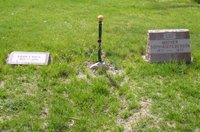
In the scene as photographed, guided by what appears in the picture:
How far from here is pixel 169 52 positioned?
880cm

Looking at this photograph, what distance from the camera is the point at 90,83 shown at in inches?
306

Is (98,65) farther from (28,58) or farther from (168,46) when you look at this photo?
(168,46)

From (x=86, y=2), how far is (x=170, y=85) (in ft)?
29.9

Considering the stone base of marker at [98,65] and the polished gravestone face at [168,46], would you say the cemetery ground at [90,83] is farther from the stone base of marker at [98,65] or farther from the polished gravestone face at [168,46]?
the polished gravestone face at [168,46]

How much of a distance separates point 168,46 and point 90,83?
2.28m

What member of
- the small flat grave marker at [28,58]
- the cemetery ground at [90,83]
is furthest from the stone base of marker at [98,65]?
the small flat grave marker at [28,58]

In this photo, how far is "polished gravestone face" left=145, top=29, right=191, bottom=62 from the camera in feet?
28.6

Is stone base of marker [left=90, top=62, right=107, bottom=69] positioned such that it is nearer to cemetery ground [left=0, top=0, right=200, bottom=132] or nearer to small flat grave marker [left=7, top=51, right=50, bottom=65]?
cemetery ground [left=0, top=0, right=200, bottom=132]

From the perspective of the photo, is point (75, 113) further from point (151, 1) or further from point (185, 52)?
point (151, 1)

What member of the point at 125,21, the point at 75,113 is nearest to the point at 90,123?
the point at 75,113

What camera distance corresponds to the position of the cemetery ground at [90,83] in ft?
21.2

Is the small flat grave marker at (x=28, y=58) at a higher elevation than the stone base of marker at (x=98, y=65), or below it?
higher

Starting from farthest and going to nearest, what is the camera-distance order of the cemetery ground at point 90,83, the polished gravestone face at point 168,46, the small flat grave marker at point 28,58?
the polished gravestone face at point 168,46 < the small flat grave marker at point 28,58 < the cemetery ground at point 90,83

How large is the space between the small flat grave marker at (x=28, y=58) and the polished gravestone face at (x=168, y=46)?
8.21 ft
